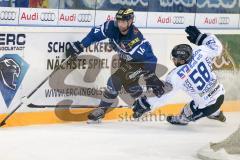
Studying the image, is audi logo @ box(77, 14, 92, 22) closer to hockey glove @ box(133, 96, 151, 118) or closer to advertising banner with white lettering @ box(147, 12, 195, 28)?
advertising banner with white lettering @ box(147, 12, 195, 28)

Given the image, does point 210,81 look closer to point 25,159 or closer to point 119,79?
point 119,79

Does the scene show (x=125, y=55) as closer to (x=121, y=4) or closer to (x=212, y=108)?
(x=121, y=4)

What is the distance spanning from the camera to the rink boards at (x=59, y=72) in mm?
6648

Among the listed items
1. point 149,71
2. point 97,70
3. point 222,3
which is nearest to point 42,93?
point 97,70

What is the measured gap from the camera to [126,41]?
708 centimetres

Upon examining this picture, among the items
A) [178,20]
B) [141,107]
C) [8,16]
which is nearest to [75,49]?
[8,16]

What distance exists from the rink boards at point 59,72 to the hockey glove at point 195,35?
0.54m

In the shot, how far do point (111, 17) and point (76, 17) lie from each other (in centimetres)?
44

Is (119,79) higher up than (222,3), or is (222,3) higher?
(222,3)

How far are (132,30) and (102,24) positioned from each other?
316mm

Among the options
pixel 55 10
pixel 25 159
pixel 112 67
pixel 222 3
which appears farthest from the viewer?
pixel 222 3

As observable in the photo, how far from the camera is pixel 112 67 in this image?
24.2 feet

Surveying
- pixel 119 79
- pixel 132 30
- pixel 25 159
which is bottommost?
pixel 25 159

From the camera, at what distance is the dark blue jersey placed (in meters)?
7.02
